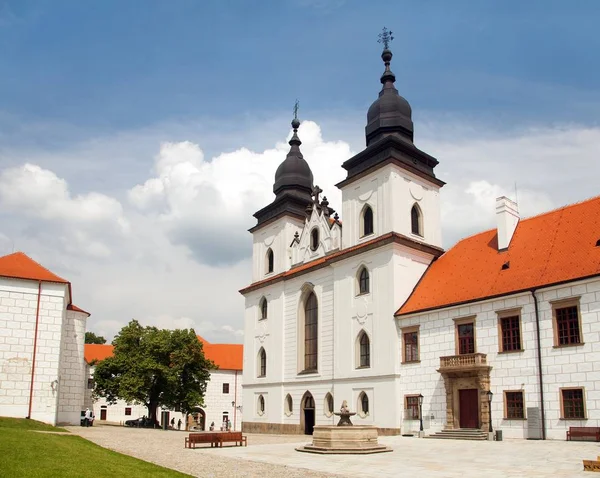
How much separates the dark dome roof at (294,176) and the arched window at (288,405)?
1455cm

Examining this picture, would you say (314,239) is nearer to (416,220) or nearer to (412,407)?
(416,220)

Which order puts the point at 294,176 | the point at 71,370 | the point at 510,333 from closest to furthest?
the point at 510,333 → the point at 71,370 → the point at 294,176

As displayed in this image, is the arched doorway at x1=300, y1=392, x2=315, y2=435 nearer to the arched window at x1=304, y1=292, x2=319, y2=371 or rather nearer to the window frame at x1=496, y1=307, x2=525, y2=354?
the arched window at x1=304, y1=292, x2=319, y2=371

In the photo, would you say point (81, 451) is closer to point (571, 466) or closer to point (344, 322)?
point (571, 466)

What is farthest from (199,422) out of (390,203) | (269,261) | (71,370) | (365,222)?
(390,203)

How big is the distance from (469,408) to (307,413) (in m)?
12.8

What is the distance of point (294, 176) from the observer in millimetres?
45594

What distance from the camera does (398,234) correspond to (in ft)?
111

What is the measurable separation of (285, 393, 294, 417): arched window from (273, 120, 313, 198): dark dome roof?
1455 cm

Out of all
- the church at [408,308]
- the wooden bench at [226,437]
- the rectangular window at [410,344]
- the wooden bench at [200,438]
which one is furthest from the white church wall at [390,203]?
the wooden bench at [200,438]

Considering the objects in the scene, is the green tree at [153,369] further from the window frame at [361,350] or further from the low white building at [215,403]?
the window frame at [361,350]

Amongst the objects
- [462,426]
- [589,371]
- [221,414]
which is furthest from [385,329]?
[221,414]

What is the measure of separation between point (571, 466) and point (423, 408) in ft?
49.3

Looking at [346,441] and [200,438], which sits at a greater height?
[346,441]
